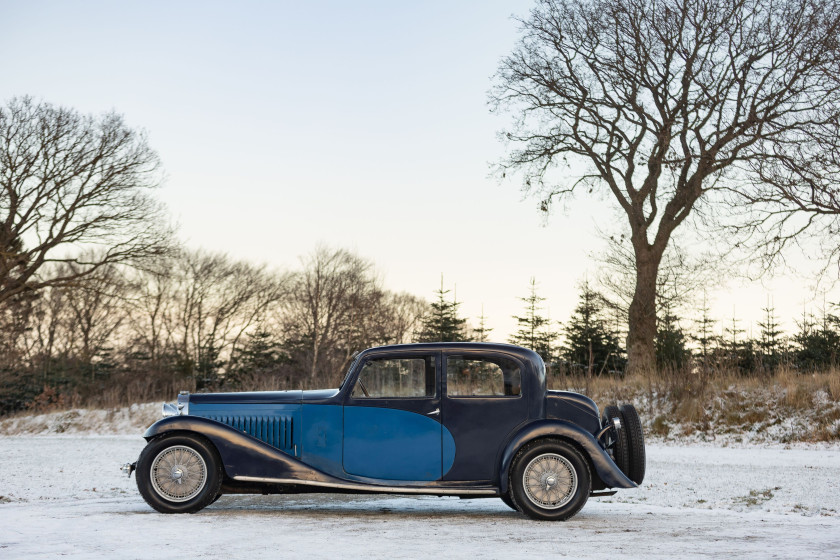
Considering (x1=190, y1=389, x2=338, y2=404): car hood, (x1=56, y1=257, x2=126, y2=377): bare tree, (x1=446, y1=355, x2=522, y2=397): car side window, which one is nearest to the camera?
(x1=446, y1=355, x2=522, y2=397): car side window

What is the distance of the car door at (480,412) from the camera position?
801 centimetres

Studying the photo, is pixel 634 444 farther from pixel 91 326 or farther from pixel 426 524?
pixel 91 326

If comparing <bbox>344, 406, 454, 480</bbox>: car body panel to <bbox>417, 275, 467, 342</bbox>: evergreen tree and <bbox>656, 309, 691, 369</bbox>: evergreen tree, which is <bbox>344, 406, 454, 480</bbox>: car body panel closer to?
<bbox>656, 309, 691, 369</bbox>: evergreen tree

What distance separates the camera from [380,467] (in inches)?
316

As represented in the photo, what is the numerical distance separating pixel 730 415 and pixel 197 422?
46.5 ft

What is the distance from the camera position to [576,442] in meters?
7.87

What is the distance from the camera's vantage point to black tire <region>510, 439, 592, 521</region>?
777cm

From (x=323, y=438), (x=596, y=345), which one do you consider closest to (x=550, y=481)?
(x=323, y=438)

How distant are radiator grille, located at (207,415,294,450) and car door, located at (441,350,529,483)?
4.79 feet

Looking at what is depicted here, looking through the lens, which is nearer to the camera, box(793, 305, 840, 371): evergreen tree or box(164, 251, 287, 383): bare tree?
box(793, 305, 840, 371): evergreen tree

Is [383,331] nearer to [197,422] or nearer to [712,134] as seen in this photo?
[712,134]

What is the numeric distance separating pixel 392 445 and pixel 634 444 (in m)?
2.28

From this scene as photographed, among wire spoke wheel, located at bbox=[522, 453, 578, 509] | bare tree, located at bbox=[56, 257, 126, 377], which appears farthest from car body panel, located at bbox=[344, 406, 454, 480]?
bare tree, located at bbox=[56, 257, 126, 377]

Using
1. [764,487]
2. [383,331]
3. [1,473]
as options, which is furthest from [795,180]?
[383,331]
